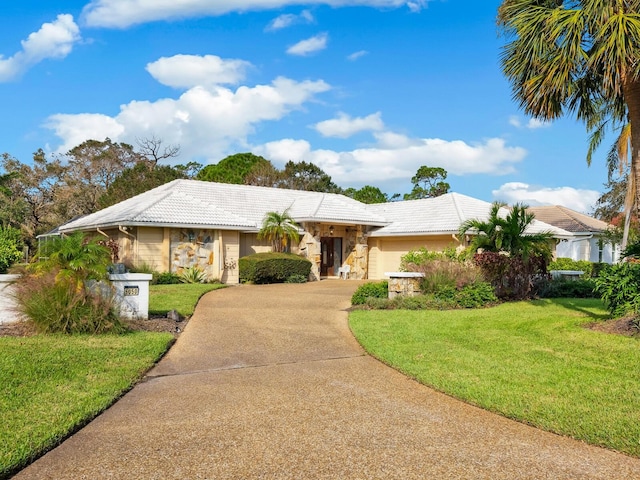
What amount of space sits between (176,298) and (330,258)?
12.9 metres

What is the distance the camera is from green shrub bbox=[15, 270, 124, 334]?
9.40 metres

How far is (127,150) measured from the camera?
156ft

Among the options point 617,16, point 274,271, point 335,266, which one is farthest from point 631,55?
point 335,266

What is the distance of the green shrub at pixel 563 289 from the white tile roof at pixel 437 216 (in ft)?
22.3

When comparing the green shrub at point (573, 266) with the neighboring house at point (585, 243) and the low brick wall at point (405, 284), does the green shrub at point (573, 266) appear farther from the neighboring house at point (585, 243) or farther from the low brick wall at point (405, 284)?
the low brick wall at point (405, 284)

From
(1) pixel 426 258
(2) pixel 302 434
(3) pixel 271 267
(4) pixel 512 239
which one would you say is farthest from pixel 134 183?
(2) pixel 302 434

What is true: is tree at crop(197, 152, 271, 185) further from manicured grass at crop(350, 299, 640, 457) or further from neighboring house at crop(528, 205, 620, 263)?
manicured grass at crop(350, 299, 640, 457)

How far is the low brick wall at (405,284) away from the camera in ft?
48.5

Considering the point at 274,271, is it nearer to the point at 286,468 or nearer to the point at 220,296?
the point at 220,296

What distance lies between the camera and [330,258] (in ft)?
90.1

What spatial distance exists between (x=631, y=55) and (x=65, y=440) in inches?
400

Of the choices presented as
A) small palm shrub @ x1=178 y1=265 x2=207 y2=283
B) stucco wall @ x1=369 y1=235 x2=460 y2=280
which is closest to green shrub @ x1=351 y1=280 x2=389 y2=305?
small palm shrub @ x1=178 y1=265 x2=207 y2=283

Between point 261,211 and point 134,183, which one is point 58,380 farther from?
point 134,183

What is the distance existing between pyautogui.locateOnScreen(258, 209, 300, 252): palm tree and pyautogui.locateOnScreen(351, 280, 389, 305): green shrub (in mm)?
8564
